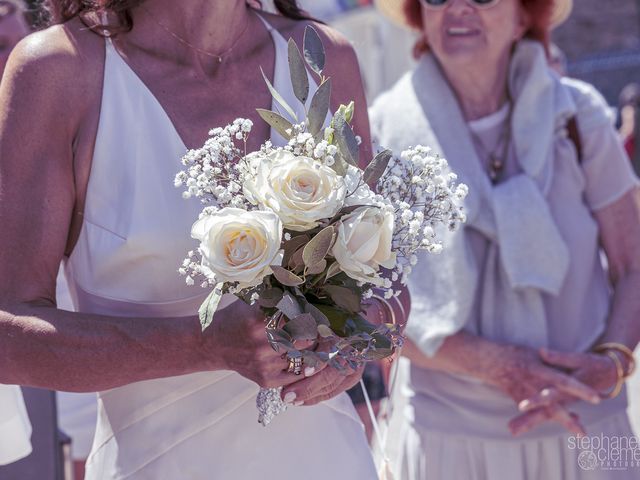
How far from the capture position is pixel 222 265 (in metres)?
1.76

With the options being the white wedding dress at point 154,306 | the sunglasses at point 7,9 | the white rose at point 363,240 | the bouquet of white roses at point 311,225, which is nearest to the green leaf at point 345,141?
the bouquet of white roses at point 311,225

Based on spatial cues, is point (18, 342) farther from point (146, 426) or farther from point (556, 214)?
point (556, 214)

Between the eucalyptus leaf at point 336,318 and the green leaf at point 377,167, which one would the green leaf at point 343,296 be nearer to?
the eucalyptus leaf at point 336,318

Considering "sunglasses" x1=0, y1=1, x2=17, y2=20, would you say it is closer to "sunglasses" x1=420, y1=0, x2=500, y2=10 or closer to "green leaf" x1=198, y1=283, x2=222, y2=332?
"sunglasses" x1=420, y1=0, x2=500, y2=10

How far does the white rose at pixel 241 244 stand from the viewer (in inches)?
69.1

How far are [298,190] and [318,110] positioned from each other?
0.68 ft

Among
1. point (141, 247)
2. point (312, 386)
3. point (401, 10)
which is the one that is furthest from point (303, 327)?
point (401, 10)

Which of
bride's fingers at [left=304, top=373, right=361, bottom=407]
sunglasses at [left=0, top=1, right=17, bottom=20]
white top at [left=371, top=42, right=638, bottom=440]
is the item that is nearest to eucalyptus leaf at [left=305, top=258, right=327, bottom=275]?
bride's fingers at [left=304, top=373, right=361, bottom=407]

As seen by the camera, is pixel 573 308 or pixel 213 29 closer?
pixel 213 29

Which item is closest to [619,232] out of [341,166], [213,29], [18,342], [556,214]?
[556,214]

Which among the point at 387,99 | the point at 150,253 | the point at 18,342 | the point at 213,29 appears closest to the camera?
the point at 18,342

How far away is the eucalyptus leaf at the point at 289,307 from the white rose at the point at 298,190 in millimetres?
126

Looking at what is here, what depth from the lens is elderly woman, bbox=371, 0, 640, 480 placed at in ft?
11.1

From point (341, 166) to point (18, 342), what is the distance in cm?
73
